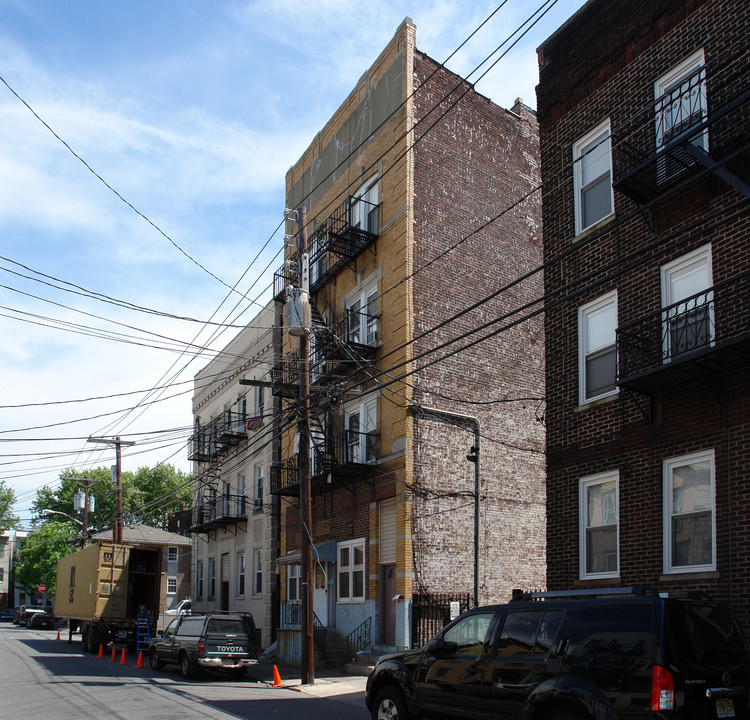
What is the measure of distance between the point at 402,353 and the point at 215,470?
16.0 m

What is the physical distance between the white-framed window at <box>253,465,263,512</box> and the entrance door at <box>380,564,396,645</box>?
10.5m

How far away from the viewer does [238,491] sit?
33281 mm

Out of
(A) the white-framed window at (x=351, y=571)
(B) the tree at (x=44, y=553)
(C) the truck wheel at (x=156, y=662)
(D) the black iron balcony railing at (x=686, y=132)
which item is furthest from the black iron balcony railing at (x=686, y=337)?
(B) the tree at (x=44, y=553)

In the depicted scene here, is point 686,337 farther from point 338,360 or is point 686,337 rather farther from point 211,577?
point 211,577

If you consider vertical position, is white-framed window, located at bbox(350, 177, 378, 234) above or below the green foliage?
above

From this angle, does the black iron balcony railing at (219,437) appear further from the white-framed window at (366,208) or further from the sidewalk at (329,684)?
the sidewalk at (329,684)

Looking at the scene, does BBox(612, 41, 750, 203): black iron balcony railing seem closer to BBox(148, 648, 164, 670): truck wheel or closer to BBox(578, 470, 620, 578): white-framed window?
BBox(578, 470, 620, 578): white-framed window

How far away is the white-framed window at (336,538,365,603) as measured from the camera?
21.7m

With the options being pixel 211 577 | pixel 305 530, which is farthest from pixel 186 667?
pixel 211 577

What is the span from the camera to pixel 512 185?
81.5 ft

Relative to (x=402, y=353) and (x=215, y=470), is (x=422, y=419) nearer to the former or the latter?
(x=402, y=353)

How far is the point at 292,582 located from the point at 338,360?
7788 mm

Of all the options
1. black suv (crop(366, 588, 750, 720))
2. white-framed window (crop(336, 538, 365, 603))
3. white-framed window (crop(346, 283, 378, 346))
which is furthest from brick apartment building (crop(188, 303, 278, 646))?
black suv (crop(366, 588, 750, 720))

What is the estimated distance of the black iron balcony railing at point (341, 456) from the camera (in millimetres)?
21453
